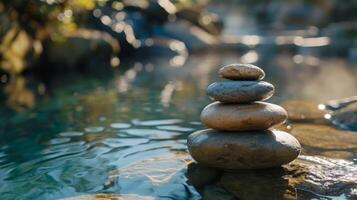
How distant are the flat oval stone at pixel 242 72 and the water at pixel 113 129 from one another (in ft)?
4.12

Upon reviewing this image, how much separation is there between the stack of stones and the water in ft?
1.60

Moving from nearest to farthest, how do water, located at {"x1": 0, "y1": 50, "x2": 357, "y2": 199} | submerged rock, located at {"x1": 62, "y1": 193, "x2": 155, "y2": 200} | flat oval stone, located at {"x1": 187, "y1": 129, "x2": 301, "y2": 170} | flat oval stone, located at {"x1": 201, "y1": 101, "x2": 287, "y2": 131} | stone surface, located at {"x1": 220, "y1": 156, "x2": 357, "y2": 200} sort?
stone surface, located at {"x1": 220, "y1": 156, "x2": 357, "y2": 200} < submerged rock, located at {"x1": 62, "y1": 193, "x2": 155, "y2": 200} < flat oval stone, located at {"x1": 187, "y1": 129, "x2": 301, "y2": 170} < flat oval stone, located at {"x1": 201, "y1": 101, "x2": 287, "y2": 131} < water, located at {"x1": 0, "y1": 50, "x2": 357, "y2": 199}

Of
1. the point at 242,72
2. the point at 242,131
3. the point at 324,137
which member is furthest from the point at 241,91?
the point at 324,137

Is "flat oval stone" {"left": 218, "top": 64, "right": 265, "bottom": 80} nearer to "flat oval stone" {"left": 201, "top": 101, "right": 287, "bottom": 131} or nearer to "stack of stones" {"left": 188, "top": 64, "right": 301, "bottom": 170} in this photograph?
"stack of stones" {"left": 188, "top": 64, "right": 301, "bottom": 170}

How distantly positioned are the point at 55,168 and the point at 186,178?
1.95 m

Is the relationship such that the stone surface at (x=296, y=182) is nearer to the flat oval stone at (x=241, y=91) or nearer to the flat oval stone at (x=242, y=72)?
the flat oval stone at (x=241, y=91)

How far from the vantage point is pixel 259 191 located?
17.0ft

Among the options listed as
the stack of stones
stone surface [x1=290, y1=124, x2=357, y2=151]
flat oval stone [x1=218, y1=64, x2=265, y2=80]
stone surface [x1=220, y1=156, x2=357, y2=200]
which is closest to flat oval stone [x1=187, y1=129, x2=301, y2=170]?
the stack of stones

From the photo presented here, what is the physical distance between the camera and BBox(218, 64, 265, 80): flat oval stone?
5.89m

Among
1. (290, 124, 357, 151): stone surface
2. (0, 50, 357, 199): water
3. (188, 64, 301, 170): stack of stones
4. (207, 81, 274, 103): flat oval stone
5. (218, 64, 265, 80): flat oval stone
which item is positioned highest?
(218, 64, 265, 80): flat oval stone

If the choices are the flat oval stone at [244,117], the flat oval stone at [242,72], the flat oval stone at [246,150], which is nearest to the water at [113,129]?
the flat oval stone at [246,150]

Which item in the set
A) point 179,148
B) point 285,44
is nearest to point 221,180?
point 179,148

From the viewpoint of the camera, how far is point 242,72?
590cm

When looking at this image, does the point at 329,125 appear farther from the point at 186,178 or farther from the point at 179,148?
the point at 186,178
